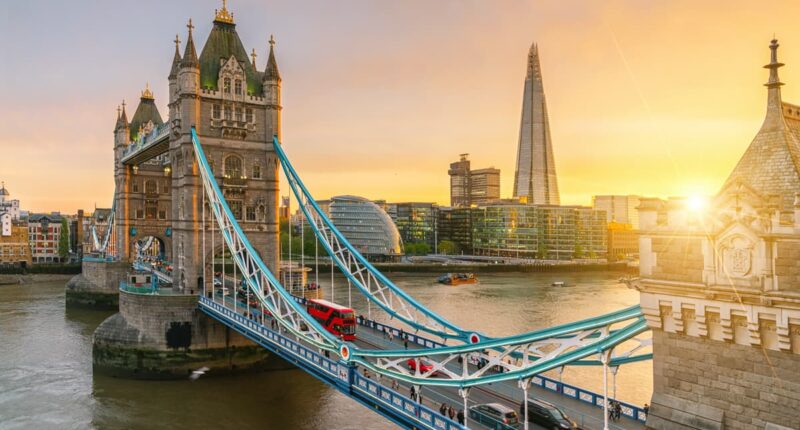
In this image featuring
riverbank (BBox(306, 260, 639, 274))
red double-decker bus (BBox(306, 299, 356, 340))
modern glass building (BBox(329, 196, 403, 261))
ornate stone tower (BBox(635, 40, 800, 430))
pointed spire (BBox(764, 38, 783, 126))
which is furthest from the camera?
modern glass building (BBox(329, 196, 403, 261))

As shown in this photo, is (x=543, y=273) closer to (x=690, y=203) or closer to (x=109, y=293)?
(x=109, y=293)

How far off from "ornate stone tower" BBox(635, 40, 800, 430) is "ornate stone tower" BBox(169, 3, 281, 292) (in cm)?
3026

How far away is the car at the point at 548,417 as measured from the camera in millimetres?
15305

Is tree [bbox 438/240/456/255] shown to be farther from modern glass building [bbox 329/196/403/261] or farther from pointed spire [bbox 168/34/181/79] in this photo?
pointed spire [bbox 168/34/181/79]

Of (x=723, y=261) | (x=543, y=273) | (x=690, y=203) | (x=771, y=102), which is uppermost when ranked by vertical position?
(x=771, y=102)

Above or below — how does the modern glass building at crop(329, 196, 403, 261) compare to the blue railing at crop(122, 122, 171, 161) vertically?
below

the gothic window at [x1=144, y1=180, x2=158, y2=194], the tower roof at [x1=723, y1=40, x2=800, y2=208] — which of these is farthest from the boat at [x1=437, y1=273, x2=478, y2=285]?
the tower roof at [x1=723, y1=40, x2=800, y2=208]

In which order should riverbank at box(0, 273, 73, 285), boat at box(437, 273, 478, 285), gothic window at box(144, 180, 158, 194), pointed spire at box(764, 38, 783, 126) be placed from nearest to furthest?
1. pointed spire at box(764, 38, 783, 126)
2. gothic window at box(144, 180, 158, 194)
3. riverbank at box(0, 273, 73, 285)
4. boat at box(437, 273, 478, 285)

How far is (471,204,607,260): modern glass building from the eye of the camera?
142000mm

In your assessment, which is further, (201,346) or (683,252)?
(201,346)

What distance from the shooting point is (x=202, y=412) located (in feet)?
89.4

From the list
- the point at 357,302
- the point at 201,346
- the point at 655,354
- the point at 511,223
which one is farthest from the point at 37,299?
the point at 511,223

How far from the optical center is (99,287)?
56.2 meters

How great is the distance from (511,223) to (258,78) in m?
112
